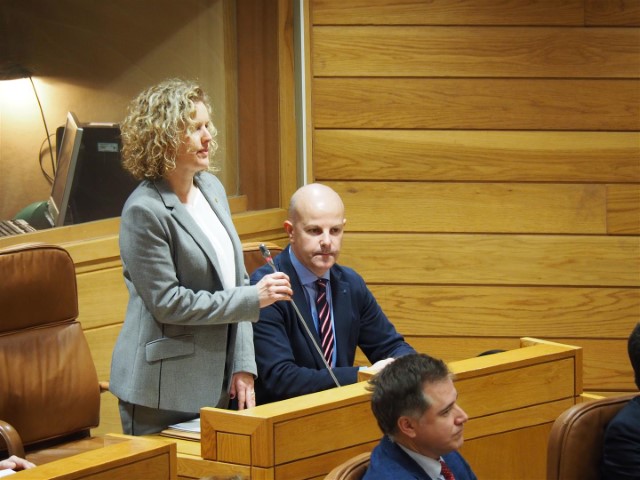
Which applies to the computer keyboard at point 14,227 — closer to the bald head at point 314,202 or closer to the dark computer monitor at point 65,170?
the dark computer monitor at point 65,170

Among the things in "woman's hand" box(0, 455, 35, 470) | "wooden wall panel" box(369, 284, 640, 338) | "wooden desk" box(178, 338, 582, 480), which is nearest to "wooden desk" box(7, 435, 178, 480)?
"wooden desk" box(178, 338, 582, 480)

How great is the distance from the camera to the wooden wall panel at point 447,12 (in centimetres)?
396

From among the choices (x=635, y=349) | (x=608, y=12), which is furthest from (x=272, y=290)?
(x=608, y=12)

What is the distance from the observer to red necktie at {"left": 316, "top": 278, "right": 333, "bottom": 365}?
277 centimetres

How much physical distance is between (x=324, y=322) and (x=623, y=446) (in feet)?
2.86

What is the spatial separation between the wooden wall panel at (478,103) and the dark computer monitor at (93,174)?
81cm

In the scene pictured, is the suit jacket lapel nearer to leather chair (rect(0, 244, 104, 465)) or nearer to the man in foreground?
leather chair (rect(0, 244, 104, 465))

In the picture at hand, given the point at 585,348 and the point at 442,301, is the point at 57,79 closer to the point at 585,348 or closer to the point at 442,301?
the point at 442,301

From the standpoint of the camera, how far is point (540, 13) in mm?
3973

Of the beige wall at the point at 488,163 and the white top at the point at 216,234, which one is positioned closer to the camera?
the white top at the point at 216,234

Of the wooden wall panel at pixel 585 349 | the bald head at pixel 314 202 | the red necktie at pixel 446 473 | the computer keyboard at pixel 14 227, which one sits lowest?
the wooden wall panel at pixel 585 349

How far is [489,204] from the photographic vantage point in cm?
404

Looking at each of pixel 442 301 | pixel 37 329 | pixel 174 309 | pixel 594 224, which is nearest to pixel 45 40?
pixel 37 329

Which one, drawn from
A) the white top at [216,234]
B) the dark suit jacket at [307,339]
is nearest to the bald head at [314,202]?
the dark suit jacket at [307,339]
